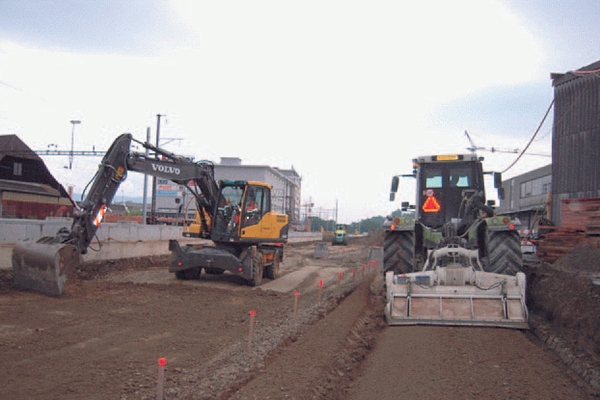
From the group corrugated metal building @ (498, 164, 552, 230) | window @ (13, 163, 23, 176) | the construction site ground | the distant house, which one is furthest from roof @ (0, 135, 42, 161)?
corrugated metal building @ (498, 164, 552, 230)

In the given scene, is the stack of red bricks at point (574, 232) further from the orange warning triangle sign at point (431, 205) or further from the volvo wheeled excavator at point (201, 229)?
the volvo wheeled excavator at point (201, 229)

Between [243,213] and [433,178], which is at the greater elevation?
[433,178]

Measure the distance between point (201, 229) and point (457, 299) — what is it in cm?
861

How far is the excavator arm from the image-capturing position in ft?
35.6

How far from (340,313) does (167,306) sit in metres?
3.56

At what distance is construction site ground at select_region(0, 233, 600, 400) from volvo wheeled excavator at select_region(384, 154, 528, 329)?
0.32 metres

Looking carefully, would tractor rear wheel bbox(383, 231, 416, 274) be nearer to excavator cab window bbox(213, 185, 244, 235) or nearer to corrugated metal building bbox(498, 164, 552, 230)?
excavator cab window bbox(213, 185, 244, 235)

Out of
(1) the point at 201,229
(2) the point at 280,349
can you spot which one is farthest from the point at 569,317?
(1) the point at 201,229

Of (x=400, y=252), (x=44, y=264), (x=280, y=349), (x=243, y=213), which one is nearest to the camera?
(x=280, y=349)

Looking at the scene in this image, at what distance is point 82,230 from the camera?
11.3 m

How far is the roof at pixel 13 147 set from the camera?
3695cm

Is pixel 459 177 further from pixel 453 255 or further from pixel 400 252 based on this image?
pixel 453 255

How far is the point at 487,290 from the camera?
8711 millimetres

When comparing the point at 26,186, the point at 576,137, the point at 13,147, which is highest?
the point at 13,147
